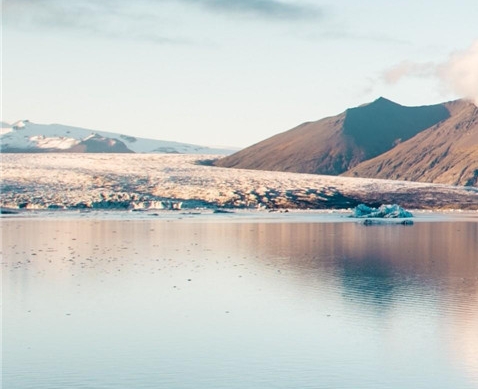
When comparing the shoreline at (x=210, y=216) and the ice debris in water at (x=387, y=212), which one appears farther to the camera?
the ice debris in water at (x=387, y=212)

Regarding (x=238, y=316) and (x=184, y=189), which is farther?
(x=184, y=189)

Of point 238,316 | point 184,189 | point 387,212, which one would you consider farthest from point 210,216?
point 238,316

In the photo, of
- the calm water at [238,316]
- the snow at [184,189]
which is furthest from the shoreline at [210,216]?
the calm water at [238,316]

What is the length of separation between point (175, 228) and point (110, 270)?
22.0 metres

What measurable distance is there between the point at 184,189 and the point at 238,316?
6311 cm

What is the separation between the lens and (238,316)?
61.0 feet

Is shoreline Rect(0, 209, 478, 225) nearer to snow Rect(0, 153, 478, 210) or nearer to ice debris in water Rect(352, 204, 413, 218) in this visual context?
ice debris in water Rect(352, 204, 413, 218)

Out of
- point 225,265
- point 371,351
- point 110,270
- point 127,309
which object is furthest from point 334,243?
point 371,351

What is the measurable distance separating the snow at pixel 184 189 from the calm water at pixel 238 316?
39634mm

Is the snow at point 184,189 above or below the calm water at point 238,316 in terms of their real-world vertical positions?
above

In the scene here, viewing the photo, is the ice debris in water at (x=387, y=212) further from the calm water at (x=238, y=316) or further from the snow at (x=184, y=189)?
the calm water at (x=238, y=316)

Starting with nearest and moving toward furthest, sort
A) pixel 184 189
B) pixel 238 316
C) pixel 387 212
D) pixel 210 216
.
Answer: pixel 238 316 → pixel 387 212 → pixel 210 216 → pixel 184 189

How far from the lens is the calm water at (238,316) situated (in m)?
13.6

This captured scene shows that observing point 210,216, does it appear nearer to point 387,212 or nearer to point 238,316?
point 387,212
